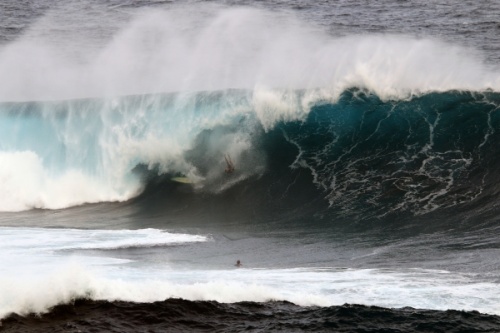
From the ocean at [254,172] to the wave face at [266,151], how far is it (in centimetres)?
6

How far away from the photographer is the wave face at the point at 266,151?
760 inches

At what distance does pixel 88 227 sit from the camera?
19547mm

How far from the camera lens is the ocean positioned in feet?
38.1

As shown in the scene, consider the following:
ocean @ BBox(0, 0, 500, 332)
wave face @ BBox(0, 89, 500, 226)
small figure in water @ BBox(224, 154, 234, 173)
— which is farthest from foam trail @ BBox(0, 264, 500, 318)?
small figure in water @ BBox(224, 154, 234, 173)

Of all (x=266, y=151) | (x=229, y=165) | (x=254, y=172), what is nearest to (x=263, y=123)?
(x=266, y=151)

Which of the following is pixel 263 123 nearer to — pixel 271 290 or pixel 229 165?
pixel 229 165

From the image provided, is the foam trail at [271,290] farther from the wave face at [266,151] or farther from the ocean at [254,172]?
the wave face at [266,151]

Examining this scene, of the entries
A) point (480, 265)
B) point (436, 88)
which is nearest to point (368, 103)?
point (436, 88)

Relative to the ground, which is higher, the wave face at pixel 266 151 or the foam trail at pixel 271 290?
the foam trail at pixel 271 290

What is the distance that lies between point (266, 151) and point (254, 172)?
87 centimetres

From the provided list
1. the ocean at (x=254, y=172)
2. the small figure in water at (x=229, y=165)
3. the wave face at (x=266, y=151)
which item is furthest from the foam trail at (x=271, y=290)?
the small figure in water at (x=229, y=165)

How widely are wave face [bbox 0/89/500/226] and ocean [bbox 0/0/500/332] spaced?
0.18 feet

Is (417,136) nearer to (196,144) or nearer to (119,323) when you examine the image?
(196,144)

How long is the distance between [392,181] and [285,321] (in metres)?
8.94
